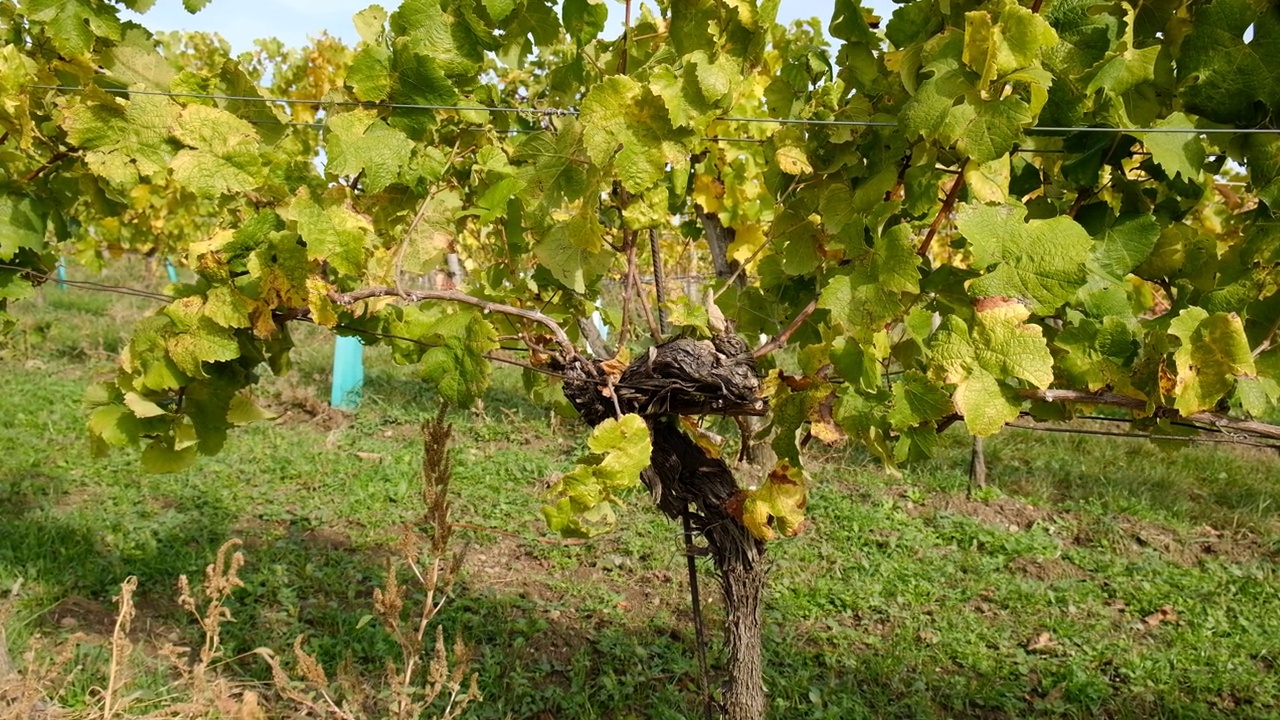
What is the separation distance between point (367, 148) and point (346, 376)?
4968 mm

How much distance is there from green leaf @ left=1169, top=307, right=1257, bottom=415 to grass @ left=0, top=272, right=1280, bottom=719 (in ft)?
2.72

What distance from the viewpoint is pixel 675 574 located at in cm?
389

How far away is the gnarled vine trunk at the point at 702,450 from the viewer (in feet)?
5.32

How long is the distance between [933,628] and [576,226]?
2.64 meters

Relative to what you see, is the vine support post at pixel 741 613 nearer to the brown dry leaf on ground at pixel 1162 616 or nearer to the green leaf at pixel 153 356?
the green leaf at pixel 153 356

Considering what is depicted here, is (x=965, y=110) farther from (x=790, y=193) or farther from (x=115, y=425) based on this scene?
(x=115, y=425)

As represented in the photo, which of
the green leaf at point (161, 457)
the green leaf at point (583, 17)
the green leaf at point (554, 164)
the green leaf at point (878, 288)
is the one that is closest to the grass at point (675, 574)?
the green leaf at point (161, 457)

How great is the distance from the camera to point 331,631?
3262mm

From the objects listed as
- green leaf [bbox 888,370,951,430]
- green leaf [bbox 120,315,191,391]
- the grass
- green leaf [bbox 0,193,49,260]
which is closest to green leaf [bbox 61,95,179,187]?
green leaf [bbox 120,315,191,391]

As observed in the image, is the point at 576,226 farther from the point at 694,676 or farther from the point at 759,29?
the point at 694,676

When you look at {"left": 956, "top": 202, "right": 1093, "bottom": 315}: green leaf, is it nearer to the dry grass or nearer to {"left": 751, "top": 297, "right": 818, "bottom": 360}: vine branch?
{"left": 751, "top": 297, "right": 818, "bottom": 360}: vine branch

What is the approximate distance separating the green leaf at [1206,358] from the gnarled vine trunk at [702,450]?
0.68m

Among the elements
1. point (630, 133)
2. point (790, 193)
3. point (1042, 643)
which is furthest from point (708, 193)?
point (1042, 643)

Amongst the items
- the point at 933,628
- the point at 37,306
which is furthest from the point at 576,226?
the point at 37,306
